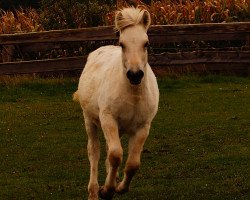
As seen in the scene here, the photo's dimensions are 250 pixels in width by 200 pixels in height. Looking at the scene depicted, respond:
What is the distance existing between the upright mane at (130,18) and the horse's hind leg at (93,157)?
1.93 m

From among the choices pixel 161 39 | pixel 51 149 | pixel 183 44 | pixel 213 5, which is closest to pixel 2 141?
pixel 51 149

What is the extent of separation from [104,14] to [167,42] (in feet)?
10.2

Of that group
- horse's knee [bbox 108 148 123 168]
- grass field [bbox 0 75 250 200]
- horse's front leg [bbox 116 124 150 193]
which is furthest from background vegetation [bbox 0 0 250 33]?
horse's knee [bbox 108 148 123 168]

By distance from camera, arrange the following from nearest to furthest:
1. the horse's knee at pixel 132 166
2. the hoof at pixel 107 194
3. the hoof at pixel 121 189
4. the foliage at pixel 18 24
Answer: the horse's knee at pixel 132 166, the hoof at pixel 107 194, the hoof at pixel 121 189, the foliage at pixel 18 24

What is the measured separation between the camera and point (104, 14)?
2095cm

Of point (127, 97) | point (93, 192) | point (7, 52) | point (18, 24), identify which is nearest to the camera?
point (127, 97)

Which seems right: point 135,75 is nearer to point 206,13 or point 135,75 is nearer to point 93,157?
point 93,157

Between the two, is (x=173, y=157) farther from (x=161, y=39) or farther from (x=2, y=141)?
(x=161, y=39)

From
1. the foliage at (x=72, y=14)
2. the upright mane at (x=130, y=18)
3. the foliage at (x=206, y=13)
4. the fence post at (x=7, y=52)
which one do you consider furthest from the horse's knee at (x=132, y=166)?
the foliage at (x=72, y=14)

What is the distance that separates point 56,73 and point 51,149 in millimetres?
7163

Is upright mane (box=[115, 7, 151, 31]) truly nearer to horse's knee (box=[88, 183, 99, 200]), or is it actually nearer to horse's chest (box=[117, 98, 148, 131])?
horse's chest (box=[117, 98, 148, 131])

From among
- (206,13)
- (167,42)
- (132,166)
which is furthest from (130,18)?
(206,13)

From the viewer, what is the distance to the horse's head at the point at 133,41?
7.16m

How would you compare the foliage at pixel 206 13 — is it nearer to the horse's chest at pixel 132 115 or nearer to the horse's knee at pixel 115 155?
the horse's chest at pixel 132 115
